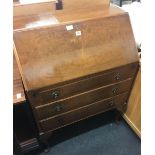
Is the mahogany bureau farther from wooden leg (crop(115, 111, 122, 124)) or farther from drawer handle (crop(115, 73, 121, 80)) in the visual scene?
wooden leg (crop(115, 111, 122, 124))

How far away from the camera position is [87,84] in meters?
1.42

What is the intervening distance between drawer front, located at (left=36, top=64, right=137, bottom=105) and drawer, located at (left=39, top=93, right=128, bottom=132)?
21 centimetres

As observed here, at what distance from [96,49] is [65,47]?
0.77 ft

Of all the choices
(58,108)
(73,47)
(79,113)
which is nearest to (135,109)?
(79,113)

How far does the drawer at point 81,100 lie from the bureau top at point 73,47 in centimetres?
21

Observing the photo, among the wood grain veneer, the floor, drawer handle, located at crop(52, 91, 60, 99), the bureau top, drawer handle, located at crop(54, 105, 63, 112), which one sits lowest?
the floor

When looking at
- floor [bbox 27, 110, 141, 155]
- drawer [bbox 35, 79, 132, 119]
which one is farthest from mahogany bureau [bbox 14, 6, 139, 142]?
floor [bbox 27, 110, 141, 155]

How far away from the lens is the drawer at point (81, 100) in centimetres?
140

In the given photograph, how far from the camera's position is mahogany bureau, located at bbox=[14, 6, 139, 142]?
1.23m

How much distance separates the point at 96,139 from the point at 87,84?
710mm

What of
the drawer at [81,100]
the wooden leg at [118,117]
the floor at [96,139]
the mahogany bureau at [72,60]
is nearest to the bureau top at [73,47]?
the mahogany bureau at [72,60]
